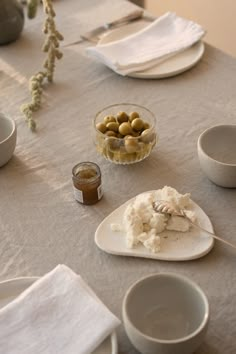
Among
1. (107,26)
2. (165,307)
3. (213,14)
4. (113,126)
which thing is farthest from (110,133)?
(213,14)

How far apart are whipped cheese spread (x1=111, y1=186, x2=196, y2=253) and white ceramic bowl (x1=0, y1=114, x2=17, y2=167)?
0.26m

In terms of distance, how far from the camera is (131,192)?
0.92 meters

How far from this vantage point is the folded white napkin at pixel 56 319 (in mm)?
657

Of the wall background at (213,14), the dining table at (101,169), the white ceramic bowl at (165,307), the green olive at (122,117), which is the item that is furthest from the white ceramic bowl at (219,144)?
the wall background at (213,14)

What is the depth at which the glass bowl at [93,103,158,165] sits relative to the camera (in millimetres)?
958

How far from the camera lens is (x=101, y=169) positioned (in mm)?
977

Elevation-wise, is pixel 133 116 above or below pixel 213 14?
above

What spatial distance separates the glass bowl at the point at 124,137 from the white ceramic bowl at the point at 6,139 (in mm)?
146

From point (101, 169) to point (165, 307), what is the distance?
34 centimetres

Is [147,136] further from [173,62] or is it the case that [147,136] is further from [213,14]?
[213,14]

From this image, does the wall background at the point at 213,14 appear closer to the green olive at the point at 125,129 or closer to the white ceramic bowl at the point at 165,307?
the green olive at the point at 125,129

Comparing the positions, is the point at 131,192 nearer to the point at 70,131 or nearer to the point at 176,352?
the point at 70,131

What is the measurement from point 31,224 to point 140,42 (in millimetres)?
628

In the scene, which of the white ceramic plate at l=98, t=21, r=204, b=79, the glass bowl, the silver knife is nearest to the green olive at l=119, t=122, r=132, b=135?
the glass bowl
